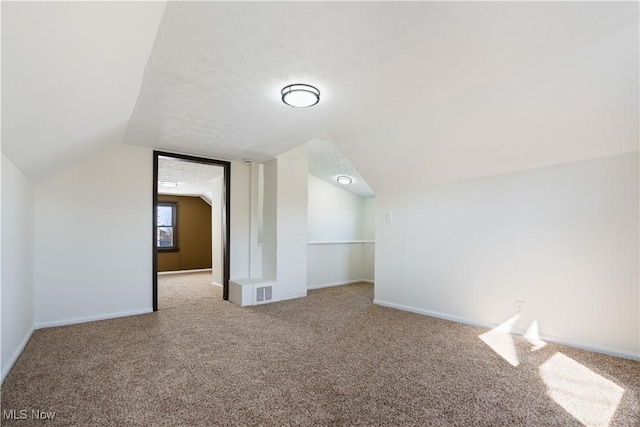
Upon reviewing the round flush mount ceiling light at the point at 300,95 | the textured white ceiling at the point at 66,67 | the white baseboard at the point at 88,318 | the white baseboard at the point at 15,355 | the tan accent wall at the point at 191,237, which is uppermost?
the round flush mount ceiling light at the point at 300,95

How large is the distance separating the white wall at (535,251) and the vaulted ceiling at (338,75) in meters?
0.26

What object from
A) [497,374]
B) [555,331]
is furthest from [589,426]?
[555,331]

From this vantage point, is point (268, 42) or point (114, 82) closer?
point (268, 42)

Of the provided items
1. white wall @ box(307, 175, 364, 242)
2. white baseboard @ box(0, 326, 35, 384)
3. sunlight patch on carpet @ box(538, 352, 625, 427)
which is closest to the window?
white wall @ box(307, 175, 364, 242)

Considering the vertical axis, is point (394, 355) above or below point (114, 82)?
below

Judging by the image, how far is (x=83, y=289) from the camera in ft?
12.0

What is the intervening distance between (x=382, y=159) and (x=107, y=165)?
3320 millimetres

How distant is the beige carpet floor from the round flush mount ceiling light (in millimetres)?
2050

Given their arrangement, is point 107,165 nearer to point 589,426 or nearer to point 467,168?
point 467,168

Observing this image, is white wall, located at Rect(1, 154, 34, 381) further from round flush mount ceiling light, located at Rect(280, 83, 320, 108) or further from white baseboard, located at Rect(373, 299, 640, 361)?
white baseboard, located at Rect(373, 299, 640, 361)

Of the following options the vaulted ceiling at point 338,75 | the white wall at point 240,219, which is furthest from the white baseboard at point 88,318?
the vaulted ceiling at point 338,75

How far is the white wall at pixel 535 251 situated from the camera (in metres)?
2.64

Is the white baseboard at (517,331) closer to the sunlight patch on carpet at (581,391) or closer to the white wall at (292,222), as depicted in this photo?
the sunlight patch on carpet at (581,391)

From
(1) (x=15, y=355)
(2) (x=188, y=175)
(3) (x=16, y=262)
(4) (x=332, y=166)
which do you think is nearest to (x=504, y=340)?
(4) (x=332, y=166)
